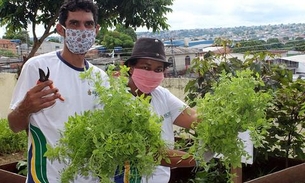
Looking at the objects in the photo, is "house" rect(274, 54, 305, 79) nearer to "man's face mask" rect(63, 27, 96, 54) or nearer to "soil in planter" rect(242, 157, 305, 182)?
"soil in planter" rect(242, 157, 305, 182)

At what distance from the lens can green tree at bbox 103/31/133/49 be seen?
315 inches

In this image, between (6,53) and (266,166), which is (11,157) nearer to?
(266,166)

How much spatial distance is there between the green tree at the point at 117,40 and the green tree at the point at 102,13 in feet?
8.81

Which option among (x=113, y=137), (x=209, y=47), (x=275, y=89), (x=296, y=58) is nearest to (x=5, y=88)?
(x=209, y=47)

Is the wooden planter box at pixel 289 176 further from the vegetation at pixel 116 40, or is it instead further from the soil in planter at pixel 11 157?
the vegetation at pixel 116 40

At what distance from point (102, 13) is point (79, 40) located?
9.85 ft

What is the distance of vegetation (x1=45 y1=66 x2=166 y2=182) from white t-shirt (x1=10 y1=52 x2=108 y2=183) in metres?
0.53

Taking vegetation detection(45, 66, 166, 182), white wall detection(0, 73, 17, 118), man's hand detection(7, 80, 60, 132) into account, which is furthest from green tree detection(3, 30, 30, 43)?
vegetation detection(45, 66, 166, 182)

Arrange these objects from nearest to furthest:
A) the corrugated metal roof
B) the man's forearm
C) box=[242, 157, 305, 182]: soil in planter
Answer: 1. the man's forearm
2. box=[242, 157, 305, 182]: soil in planter
3. the corrugated metal roof

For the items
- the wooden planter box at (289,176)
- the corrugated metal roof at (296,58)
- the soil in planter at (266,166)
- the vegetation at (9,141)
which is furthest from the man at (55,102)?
the vegetation at (9,141)

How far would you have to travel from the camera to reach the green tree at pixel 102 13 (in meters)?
4.90

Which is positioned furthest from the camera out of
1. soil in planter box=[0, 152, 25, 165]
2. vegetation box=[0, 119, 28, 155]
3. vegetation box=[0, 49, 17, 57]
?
vegetation box=[0, 49, 17, 57]

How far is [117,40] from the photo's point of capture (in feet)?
26.7

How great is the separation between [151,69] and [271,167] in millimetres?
2265
